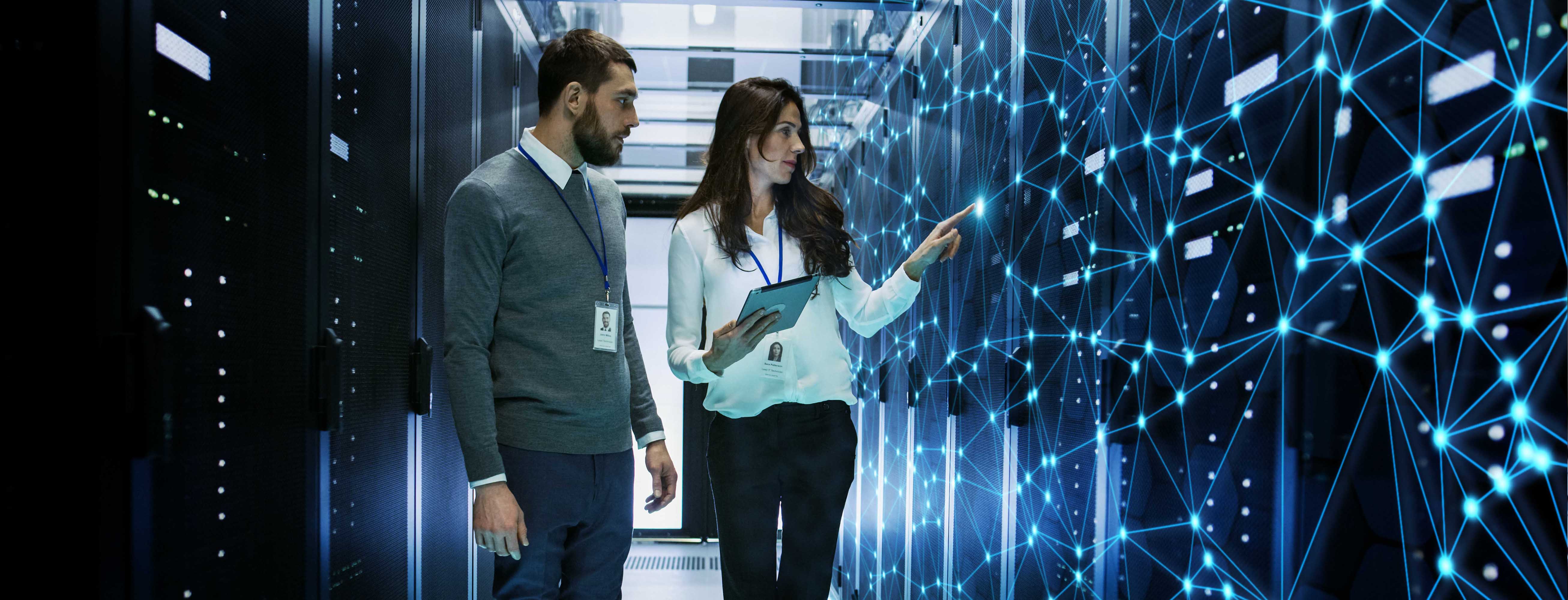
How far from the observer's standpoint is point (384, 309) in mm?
1937

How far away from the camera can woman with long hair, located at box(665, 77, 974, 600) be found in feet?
5.60

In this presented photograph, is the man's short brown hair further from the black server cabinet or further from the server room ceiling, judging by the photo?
the server room ceiling

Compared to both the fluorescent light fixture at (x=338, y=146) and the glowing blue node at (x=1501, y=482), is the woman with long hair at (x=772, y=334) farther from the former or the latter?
the glowing blue node at (x=1501, y=482)

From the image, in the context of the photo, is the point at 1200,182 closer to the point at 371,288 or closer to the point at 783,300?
the point at 783,300

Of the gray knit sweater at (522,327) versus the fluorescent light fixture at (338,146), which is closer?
the gray knit sweater at (522,327)

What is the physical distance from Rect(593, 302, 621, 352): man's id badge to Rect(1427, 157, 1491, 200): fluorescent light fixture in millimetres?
1250

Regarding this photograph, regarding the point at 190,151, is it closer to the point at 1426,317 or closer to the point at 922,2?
the point at 1426,317

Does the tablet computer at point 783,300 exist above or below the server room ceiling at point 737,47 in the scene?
below

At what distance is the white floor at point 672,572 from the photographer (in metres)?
4.14

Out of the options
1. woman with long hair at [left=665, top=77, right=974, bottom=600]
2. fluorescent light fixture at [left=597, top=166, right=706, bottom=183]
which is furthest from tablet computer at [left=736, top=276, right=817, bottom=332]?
fluorescent light fixture at [left=597, top=166, right=706, bottom=183]

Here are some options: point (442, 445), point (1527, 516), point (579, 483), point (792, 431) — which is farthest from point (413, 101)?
point (1527, 516)

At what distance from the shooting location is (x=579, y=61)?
1.68 meters

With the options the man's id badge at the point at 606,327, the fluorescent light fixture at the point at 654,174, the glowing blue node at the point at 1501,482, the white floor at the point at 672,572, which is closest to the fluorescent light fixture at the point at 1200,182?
the glowing blue node at the point at 1501,482
